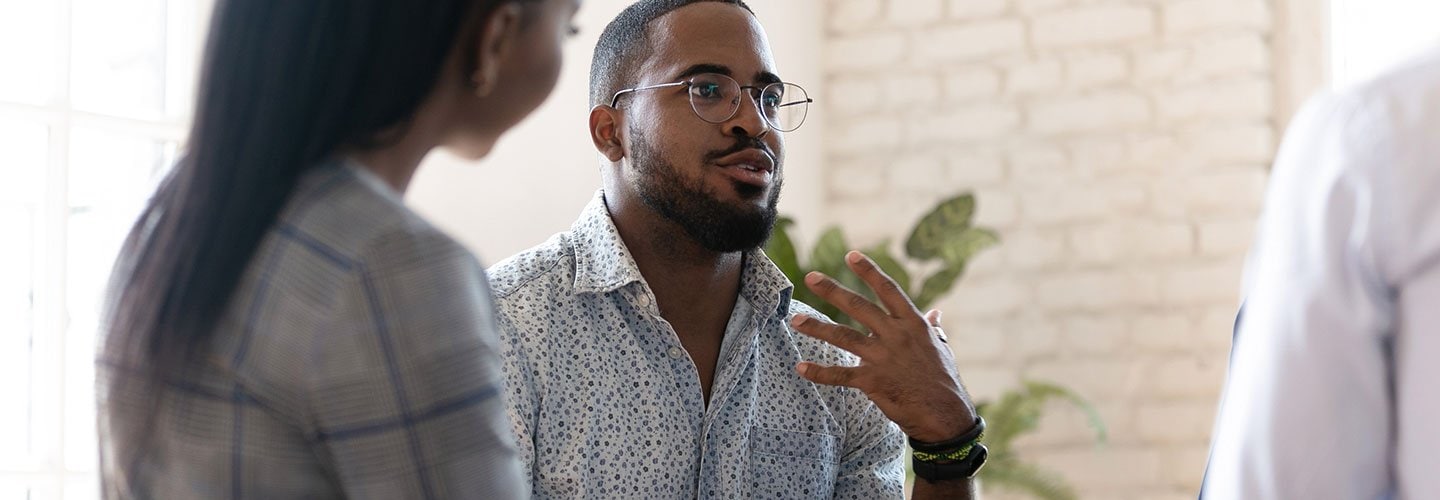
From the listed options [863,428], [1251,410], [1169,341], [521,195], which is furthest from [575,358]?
[1169,341]

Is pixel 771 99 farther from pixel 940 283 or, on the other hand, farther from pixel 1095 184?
pixel 1095 184

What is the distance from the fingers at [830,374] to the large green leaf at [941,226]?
178 cm

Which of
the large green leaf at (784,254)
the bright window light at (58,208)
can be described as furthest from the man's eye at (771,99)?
the large green leaf at (784,254)

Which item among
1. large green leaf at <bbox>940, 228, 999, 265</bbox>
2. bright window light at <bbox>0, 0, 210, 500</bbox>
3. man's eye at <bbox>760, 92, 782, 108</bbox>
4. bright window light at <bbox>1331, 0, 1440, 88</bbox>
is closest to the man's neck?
man's eye at <bbox>760, 92, 782, 108</bbox>

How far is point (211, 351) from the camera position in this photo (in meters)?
0.84

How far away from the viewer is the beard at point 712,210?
2129 mm

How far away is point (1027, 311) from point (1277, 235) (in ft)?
9.95

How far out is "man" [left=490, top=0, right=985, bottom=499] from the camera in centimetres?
194

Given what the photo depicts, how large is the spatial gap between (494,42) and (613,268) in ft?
3.87

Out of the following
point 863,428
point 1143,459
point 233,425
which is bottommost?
point 1143,459

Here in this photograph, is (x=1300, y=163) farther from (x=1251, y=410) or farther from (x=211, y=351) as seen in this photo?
(x=211, y=351)

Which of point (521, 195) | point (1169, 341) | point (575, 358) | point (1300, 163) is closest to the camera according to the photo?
point (1300, 163)

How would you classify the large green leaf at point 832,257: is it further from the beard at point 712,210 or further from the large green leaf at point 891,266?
the beard at point 712,210

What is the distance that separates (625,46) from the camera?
236cm
